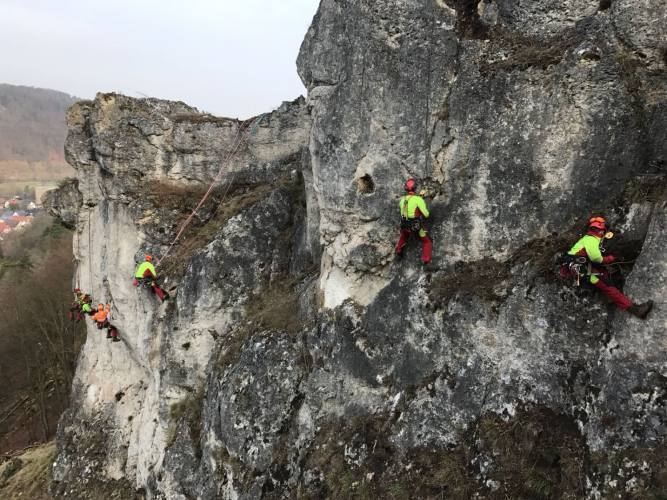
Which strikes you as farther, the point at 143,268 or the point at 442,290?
the point at 143,268

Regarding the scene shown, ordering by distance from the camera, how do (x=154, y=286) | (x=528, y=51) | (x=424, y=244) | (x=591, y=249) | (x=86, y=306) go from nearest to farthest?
(x=591, y=249), (x=528, y=51), (x=424, y=244), (x=154, y=286), (x=86, y=306)

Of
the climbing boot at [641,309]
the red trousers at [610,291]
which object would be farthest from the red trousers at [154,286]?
the climbing boot at [641,309]

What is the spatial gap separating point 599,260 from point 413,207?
331 centimetres

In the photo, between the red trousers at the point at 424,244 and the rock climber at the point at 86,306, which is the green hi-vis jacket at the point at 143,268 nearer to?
the rock climber at the point at 86,306

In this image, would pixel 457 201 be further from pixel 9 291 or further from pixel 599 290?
pixel 9 291

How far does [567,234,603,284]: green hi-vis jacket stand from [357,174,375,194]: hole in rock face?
428 centimetres

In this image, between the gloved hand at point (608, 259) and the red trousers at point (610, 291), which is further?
the gloved hand at point (608, 259)

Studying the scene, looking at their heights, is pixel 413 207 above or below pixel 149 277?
above

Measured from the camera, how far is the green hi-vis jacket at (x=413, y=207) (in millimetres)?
8688

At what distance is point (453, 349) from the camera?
327 inches

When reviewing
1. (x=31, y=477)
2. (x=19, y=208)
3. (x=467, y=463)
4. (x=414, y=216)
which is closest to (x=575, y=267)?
(x=414, y=216)

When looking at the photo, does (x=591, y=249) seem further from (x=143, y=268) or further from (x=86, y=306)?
(x=86, y=306)

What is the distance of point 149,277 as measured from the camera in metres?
13.1

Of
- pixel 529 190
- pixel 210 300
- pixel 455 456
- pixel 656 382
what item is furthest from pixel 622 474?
pixel 210 300
